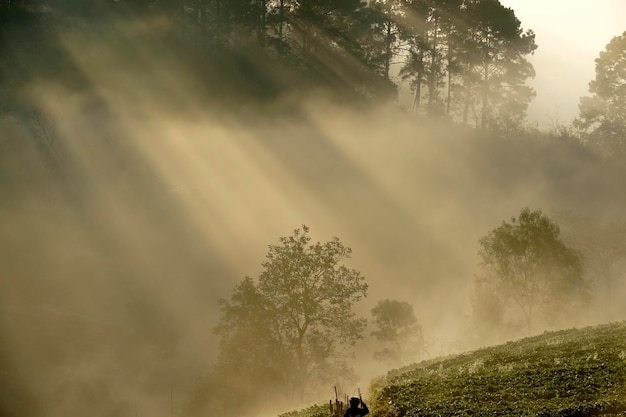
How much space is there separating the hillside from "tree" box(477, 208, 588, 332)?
35.6 metres

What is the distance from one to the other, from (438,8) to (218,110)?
160 feet

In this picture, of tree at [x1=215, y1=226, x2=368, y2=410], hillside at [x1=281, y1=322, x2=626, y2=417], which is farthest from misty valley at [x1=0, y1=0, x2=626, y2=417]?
hillside at [x1=281, y1=322, x2=626, y2=417]

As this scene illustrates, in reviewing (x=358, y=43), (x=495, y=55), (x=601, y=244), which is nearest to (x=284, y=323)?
(x=601, y=244)

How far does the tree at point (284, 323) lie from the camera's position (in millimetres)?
56250

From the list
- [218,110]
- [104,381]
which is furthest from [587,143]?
[104,381]

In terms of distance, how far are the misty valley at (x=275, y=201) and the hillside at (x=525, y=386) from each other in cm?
1244

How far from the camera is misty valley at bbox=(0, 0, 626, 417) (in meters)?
67.4

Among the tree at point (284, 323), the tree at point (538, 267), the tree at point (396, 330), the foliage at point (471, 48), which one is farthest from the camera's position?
the foliage at point (471, 48)

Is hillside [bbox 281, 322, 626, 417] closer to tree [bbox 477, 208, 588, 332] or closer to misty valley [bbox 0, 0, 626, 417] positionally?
misty valley [bbox 0, 0, 626, 417]

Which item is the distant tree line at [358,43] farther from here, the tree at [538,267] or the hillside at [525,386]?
the hillside at [525,386]

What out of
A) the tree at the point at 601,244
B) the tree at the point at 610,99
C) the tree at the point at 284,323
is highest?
the tree at the point at 610,99

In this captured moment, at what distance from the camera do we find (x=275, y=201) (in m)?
116

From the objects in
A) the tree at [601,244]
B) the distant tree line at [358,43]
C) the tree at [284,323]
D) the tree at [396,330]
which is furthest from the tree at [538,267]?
the distant tree line at [358,43]

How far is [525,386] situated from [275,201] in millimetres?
89870
